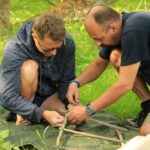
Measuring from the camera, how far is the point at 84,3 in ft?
28.9

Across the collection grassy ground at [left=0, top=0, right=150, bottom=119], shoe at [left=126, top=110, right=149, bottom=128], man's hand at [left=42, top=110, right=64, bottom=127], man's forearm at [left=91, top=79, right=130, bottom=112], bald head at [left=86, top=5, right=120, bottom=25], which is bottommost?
grassy ground at [left=0, top=0, right=150, bottom=119]

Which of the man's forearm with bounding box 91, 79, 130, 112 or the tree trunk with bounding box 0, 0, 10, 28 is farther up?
the man's forearm with bounding box 91, 79, 130, 112

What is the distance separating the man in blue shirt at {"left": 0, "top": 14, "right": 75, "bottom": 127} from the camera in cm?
396

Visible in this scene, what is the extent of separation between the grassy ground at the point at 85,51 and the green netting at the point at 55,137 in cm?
49

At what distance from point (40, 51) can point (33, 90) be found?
34 cm

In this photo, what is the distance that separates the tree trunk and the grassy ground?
0.43 ft

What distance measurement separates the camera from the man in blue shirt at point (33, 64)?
396cm

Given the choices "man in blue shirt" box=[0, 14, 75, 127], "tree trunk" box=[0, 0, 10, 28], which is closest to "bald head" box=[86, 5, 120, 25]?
"man in blue shirt" box=[0, 14, 75, 127]

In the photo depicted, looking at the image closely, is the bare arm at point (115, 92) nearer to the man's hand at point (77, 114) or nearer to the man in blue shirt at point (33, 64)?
the man's hand at point (77, 114)

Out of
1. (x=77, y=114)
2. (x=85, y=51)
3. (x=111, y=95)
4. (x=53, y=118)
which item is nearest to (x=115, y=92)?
(x=111, y=95)

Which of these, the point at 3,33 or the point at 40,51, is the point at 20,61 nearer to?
the point at 40,51

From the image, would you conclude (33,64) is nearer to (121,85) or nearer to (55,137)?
(55,137)

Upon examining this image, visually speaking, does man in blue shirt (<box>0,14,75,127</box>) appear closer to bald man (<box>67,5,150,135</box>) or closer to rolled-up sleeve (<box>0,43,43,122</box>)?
rolled-up sleeve (<box>0,43,43,122</box>)

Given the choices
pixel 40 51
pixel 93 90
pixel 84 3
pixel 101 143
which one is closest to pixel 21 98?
pixel 40 51
